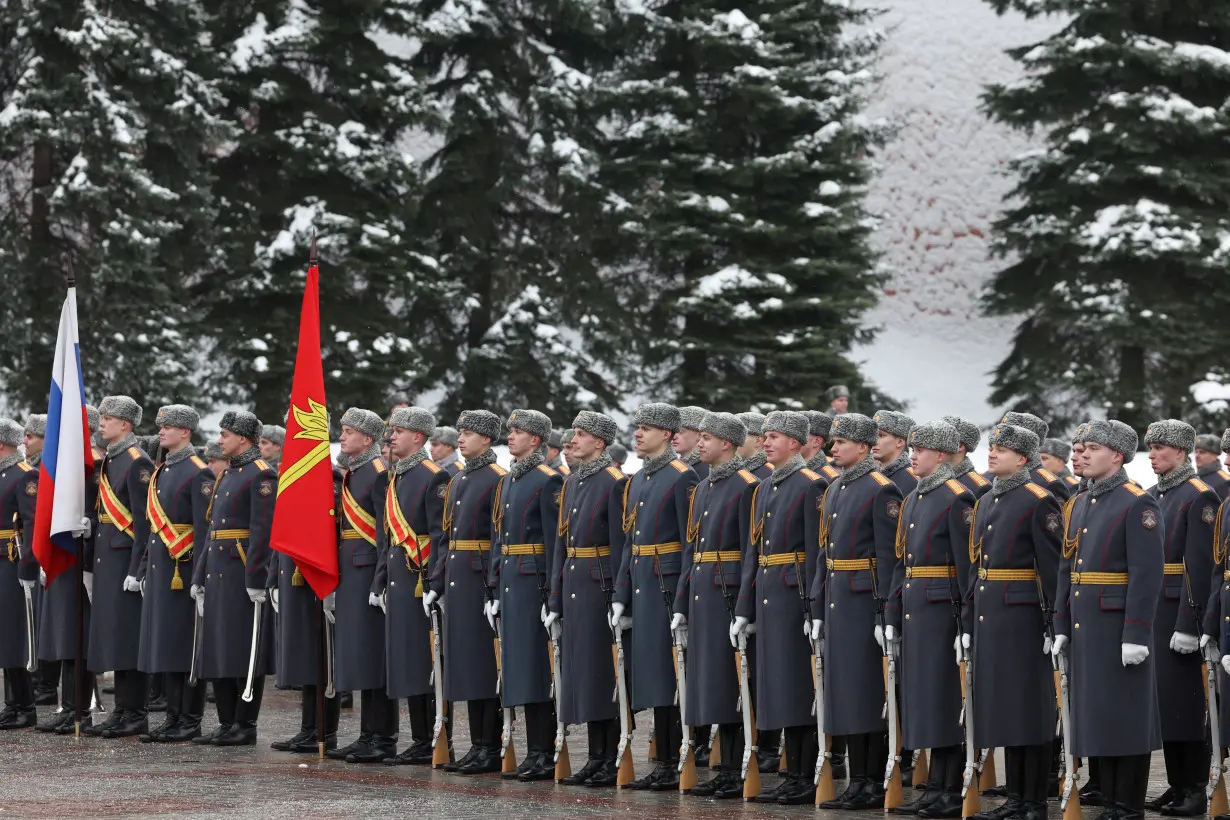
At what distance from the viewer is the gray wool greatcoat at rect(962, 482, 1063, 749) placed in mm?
9570

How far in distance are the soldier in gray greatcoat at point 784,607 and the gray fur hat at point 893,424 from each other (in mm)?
433

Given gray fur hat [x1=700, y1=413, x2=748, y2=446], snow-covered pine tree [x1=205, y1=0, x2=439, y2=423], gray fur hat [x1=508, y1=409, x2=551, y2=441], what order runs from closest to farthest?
gray fur hat [x1=700, y1=413, x2=748, y2=446] → gray fur hat [x1=508, y1=409, x2=551, y2=441] → snow-covered pine tree [x1=205, y1=0, x2=439, y2=423]

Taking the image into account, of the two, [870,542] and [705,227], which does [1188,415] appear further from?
[870,542]

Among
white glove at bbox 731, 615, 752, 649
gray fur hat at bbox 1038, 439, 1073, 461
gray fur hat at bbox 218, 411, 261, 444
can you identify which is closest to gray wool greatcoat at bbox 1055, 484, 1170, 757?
white glove at bbox 731, 615, 752, 649

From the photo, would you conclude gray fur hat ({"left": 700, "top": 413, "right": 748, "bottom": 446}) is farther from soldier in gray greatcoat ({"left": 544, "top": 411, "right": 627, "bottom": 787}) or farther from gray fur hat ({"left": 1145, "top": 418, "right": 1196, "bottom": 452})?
gray fur hat ({"left": 1145, "top": 418, "right": 1196, "bottom": 452})

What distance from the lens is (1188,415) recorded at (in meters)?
28.3

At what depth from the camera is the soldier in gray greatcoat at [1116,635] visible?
9188 mm

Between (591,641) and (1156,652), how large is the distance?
2.94 m

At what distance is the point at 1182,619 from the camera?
33.7ft

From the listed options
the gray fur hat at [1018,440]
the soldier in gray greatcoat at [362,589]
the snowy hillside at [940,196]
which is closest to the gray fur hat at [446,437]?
the soldier in gray greatcoat at [362,589]

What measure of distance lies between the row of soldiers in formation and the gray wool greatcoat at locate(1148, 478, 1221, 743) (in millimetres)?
18

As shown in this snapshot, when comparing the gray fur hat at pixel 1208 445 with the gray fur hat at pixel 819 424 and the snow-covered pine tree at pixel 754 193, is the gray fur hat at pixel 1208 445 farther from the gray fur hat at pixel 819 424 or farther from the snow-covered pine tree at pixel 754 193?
the snow-covered pine tree at pixel 754 193

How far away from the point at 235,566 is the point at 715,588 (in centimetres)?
346

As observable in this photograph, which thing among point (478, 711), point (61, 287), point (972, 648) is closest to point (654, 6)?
point (61, 287)
